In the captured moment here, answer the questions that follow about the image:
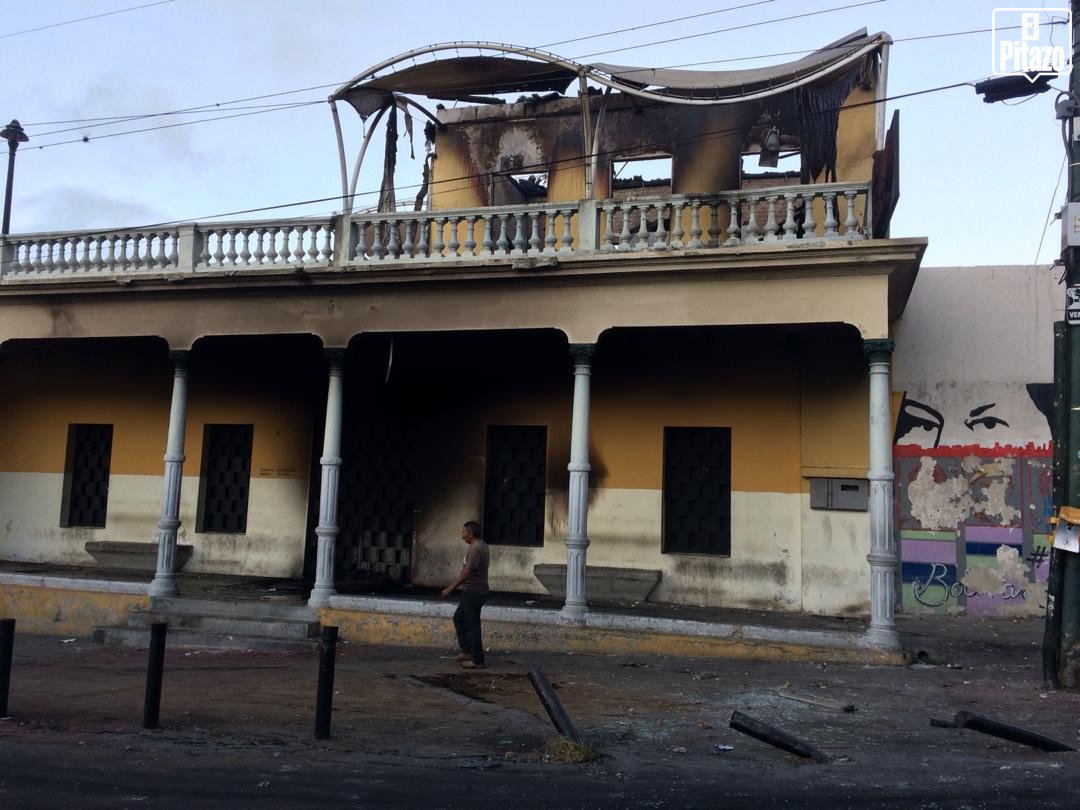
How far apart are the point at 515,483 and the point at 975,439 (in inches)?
249

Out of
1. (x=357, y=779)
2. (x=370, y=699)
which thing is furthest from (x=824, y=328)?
(x=357, y=779)

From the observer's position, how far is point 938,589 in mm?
12383

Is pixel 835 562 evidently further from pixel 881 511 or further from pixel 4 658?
pixel 4 658

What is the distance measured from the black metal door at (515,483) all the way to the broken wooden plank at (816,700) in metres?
5.50

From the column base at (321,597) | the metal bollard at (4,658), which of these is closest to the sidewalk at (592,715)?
the metal bollard at (4,658)

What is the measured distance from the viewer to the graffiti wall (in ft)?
40.2

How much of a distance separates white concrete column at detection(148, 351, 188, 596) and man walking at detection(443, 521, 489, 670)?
187 inches

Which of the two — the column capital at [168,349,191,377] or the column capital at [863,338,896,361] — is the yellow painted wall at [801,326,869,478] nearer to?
the column capital at [863,338,896,361]

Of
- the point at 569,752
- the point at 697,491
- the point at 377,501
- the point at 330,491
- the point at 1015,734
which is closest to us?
the point at 569,752

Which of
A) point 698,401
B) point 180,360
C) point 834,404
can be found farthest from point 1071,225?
point 180,360

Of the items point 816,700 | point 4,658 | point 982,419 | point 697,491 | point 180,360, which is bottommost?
point 816,700

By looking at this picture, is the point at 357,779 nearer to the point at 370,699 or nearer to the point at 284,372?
the point at 370,699

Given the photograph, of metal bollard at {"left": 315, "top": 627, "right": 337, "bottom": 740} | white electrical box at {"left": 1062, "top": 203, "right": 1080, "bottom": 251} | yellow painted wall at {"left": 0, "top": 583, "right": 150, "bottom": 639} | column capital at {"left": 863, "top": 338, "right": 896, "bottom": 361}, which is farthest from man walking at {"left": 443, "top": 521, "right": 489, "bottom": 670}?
white electrical box at {"left": 1062, "top": 203, "right": 1080, "bottom": 251}

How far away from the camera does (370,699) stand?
8484mm
